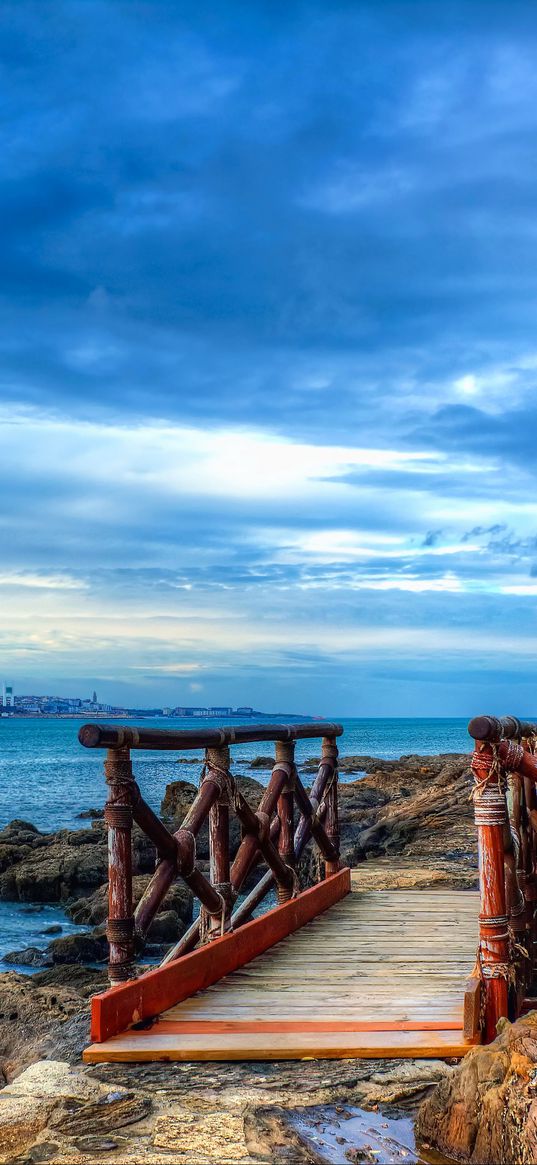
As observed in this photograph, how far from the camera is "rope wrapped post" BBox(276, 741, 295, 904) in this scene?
22.8 ft

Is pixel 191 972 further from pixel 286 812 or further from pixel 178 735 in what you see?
pixel 286 812

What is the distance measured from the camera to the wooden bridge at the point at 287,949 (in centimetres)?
434

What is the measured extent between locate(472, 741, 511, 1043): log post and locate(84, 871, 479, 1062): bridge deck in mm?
260

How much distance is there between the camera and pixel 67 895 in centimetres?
1992

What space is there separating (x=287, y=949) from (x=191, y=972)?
122cm

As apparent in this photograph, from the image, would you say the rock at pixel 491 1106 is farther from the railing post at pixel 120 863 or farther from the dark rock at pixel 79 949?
the dark rock at pixel 79 949

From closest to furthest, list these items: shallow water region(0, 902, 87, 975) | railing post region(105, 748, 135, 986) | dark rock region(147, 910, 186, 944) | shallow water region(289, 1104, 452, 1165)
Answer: shallow water region(289, 1104, 452, 1165) → railing post region(105, 748, 135, 986) → dark rock region(147, 910, 186, 944) → shallow water region(0, 902, 87, 975)

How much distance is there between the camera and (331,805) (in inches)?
321

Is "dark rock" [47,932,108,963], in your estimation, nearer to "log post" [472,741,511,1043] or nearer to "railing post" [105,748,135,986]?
"railing post" [105,748,135,986]

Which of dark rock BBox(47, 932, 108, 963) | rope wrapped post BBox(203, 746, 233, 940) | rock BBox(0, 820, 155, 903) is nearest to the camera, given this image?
rope wrapped post BBox(203, 746, 233, 940)

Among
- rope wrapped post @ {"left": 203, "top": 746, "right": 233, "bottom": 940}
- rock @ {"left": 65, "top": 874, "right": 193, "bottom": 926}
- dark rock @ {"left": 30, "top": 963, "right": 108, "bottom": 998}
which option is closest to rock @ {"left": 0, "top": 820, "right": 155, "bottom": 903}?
rock @ {"left": 65, "top": 874, "right": 193, "bottom": 926}

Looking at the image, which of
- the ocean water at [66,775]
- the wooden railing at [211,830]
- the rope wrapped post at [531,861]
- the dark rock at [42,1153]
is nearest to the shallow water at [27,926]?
the wooden railing at [211,830]

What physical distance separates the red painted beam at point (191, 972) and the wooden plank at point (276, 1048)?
125 mm

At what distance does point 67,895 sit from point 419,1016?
16311 mm
